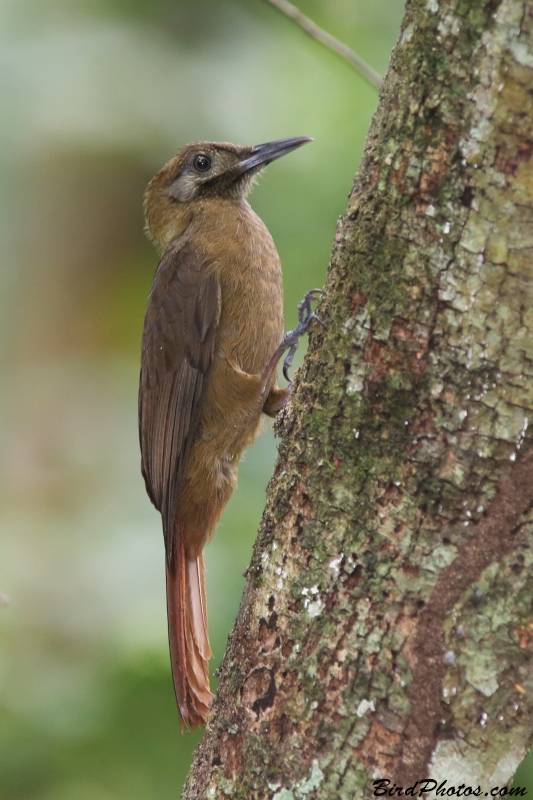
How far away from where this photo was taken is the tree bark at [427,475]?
5.38 ft

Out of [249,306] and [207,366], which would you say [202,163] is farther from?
[207,366]

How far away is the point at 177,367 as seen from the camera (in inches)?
139

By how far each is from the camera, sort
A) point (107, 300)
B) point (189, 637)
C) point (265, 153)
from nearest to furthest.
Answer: point (189, 637), point (265, 153), point (107, 300)

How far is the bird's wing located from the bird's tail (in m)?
0.34

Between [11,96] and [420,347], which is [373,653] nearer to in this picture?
[420,347]

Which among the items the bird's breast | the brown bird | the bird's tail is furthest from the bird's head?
the bird's tail

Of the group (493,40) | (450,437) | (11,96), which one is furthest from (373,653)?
(11,96)

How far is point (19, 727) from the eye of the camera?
301 centimetres

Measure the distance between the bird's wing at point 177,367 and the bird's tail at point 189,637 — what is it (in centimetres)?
34

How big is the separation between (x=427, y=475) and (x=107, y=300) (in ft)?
12.5

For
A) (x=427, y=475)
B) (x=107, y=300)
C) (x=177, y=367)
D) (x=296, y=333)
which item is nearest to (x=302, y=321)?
(x=296, y=333)

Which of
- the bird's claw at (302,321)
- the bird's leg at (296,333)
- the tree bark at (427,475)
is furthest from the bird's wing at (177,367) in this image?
the tree bark at (427,475)

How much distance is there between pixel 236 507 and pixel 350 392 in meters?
1.71

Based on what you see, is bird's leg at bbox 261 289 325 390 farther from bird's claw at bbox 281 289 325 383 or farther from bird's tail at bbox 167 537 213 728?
bird's tail at bbox 167 537 213 728
